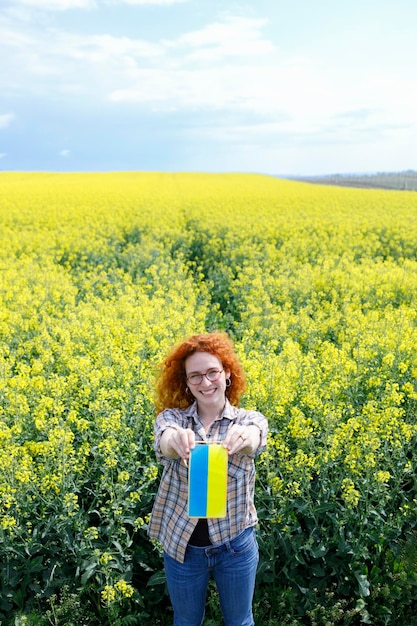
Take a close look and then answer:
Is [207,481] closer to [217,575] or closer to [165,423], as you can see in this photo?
[165,423]

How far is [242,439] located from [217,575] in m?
0.92

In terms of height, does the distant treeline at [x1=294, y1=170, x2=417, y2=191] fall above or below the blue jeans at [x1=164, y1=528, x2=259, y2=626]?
above

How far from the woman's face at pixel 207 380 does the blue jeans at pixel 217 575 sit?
728 millimetres

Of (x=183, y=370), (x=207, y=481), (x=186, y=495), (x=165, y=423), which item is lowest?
(x=186, y=495)

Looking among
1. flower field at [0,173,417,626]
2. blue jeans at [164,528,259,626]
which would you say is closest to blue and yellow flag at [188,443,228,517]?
blue jeans at [164,528,259,626]

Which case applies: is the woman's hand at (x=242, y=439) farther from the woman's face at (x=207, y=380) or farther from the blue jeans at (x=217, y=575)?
the blue jeans at (x=217, y=575)

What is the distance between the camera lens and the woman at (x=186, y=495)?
2.71m

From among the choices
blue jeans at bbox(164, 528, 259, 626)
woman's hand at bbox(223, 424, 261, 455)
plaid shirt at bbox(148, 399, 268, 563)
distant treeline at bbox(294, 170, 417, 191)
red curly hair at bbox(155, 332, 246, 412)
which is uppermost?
distant treeline at bbox(294, 170, 417, 191)

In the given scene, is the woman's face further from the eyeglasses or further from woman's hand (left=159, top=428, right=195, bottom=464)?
woman's hand (left=159, top=428, right=195, bottom=464)

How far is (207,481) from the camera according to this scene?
2.31 m

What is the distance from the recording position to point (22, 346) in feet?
20.9

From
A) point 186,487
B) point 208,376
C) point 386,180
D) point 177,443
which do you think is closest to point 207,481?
point 177,443

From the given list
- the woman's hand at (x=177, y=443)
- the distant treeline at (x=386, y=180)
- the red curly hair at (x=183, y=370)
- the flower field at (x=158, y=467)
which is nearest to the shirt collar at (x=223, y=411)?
the red curly hair at (x=183, y=370)

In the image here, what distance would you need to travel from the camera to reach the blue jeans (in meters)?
2.77
